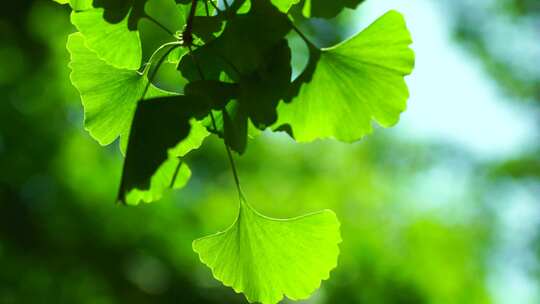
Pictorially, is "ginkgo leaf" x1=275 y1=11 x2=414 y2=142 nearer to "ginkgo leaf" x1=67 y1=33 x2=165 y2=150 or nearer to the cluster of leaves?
the cluster of leaves

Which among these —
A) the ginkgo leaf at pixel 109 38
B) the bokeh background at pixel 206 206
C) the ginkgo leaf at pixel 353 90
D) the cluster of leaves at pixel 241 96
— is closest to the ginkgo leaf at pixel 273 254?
the cluster of leaves at pixel 241 96

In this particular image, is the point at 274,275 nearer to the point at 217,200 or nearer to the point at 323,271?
the point at 323,271

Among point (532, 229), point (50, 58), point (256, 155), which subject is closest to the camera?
point (50, 58)

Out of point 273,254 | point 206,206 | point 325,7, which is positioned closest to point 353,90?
point 325,7

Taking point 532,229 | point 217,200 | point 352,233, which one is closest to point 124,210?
point 217,200

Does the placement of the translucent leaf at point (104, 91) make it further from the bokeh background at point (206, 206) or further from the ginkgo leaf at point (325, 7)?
the bokeh background at point (206, 206)

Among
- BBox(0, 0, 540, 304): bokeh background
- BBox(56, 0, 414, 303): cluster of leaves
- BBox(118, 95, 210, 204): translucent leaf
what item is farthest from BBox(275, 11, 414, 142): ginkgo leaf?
BBox(0, 0, 540, 304): bokeh background
